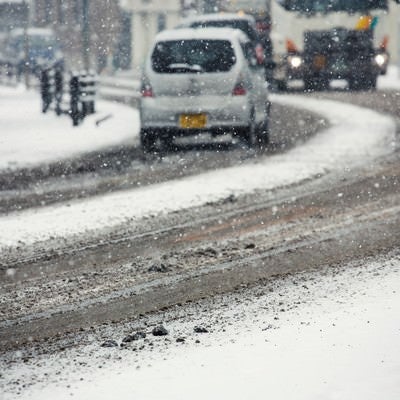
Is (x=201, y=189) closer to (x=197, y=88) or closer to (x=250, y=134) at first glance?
(x=197, y=88)

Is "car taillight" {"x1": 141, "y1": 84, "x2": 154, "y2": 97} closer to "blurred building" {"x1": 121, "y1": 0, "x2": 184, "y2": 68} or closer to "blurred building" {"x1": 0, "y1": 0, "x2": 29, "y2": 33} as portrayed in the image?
"blurred building" {"x1": 121, "y1": 0, "x2": 184, "y2": 68}

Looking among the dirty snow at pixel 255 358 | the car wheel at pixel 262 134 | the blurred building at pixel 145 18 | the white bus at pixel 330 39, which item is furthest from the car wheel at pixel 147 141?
the blurred building at pixel 145 18

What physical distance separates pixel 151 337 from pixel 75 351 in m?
0.48

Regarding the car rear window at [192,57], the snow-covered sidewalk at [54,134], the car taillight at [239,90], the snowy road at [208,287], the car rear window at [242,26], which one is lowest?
the snow-covered sidewalk at [54,134]

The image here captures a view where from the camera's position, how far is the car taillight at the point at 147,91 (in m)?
16.5

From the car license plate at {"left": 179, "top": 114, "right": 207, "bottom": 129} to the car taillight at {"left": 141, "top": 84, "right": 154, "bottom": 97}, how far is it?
641 millimetres

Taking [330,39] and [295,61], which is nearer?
[330,39]

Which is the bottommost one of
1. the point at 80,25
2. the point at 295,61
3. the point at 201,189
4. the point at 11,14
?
the point at 80,25

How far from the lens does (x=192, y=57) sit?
16422 mm

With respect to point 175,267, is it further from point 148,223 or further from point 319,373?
point 319,373

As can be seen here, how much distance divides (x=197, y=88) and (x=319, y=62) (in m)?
15.7

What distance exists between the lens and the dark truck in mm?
30875

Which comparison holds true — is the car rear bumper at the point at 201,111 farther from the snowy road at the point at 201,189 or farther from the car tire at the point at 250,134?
the snowy road at the point at 201,189

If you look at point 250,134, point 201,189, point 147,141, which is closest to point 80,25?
point 147,141
